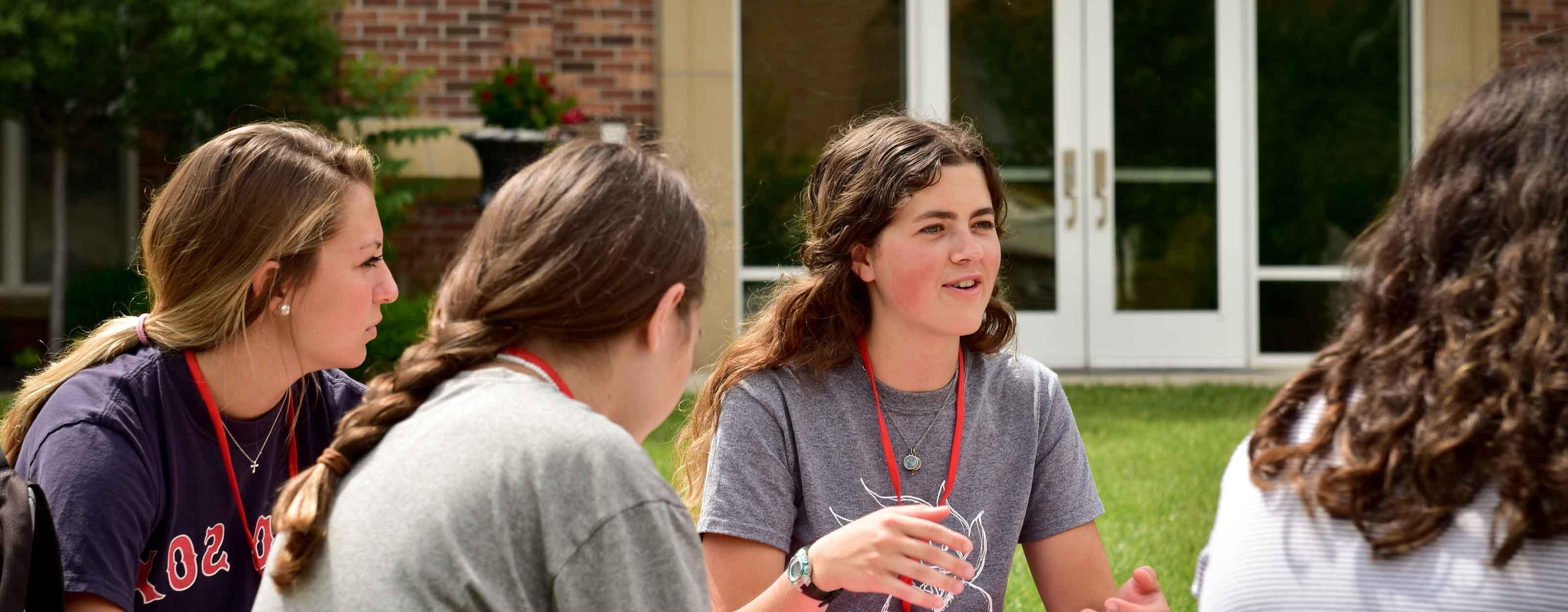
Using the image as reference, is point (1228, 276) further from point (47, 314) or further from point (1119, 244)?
point (47, 314)

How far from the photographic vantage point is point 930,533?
1.81 metres

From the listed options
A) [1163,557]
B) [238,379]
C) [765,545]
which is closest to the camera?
[238,379]

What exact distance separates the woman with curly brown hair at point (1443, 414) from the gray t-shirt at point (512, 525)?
0.60 meters

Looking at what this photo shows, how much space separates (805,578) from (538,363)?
0.69 m

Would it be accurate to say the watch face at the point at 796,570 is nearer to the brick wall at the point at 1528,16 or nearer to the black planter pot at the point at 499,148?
the black planter pot at the point at 499,148

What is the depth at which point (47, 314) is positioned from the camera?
31.0 ft

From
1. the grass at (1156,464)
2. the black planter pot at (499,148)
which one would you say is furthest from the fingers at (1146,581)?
the black planter pot at (499,148)

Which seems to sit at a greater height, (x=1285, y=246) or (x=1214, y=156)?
(x=1214, y=156)

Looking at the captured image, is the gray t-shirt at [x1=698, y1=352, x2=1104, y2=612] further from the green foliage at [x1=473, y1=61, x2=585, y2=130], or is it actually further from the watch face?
the green foliage at [x1=473, y1=61, x2=585, y2=130]

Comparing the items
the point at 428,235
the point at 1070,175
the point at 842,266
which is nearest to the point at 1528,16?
the point at 1070,175

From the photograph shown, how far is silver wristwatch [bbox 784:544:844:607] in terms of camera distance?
6.52 ft

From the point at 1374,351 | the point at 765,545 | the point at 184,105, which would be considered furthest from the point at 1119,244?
the point at 1374,351

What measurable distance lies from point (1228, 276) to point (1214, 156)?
0.81 metres

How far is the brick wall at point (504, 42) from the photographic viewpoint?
27.5 feet
